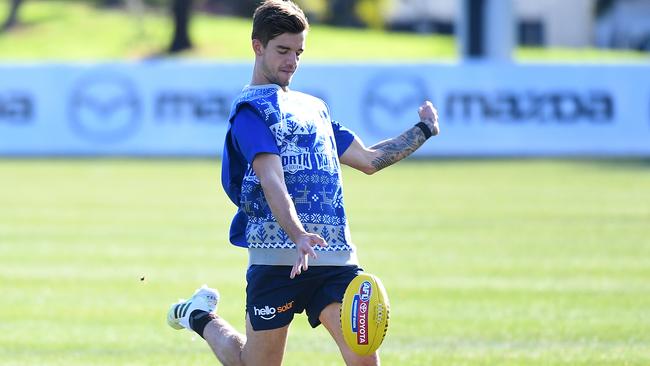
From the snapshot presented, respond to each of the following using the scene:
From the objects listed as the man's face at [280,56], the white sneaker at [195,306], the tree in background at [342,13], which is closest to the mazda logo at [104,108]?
the white sneaker at [195,306]

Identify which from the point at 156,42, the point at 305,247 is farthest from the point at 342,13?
the point at 305,247

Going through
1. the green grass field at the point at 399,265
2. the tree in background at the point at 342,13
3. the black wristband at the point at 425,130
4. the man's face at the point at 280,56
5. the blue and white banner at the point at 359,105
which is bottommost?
the tree in background at the point at 342,13

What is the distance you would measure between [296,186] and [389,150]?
0.78 m

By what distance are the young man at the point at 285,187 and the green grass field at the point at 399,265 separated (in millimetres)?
2357

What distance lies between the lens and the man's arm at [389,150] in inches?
286

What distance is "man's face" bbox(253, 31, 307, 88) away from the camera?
261 inches

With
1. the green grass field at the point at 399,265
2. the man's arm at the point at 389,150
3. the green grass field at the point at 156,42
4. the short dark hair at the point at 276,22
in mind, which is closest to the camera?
the short dark hair at the point at 276,22

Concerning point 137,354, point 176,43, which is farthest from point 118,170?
point 176,43

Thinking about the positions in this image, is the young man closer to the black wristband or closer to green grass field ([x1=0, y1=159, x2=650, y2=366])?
the black wristband

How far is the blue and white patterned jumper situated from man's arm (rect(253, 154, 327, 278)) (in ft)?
0.50

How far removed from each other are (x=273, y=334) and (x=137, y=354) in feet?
8.84

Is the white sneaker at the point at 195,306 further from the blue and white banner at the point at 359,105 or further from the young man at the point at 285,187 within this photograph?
the blue and white banner at the point at 359,105

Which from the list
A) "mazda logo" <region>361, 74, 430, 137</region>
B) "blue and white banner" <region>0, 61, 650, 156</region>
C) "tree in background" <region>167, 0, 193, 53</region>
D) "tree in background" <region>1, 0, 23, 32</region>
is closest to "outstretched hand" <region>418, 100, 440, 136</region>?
"mazda logo" <region>361, 74, 430, 137</region>

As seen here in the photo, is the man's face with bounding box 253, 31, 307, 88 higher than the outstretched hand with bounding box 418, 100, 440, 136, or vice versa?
the man's face with bounding box 253, 31, 307, 88
